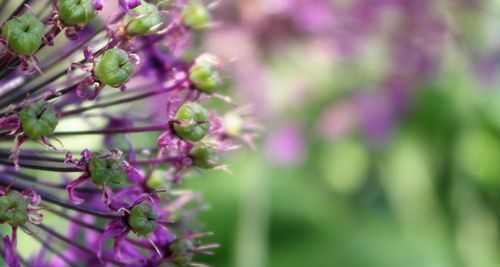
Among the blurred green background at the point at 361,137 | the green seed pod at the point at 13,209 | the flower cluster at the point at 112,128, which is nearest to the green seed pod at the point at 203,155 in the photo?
the flower cluster at the point at 112,128

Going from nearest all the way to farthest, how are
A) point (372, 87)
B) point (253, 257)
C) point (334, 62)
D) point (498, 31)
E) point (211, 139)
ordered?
point (211, 139) < point (253, 257) < point (334, 62) < point (372, 87) < point (498, 31)

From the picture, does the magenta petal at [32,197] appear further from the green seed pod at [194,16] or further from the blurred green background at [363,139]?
the blurred green background at [363,139]

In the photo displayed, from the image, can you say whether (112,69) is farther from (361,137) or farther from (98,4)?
(361,137)

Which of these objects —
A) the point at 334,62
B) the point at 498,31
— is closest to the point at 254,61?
the point at 334,62

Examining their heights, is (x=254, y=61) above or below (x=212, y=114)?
above

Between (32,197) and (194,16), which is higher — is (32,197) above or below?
below

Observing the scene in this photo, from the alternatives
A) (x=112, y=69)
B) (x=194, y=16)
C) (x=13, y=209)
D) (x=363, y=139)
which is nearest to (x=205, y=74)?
(x=194, y=16)

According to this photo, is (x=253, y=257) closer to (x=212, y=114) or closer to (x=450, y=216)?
(x=450, y=216)

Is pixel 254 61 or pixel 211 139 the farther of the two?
pixel 254 61
